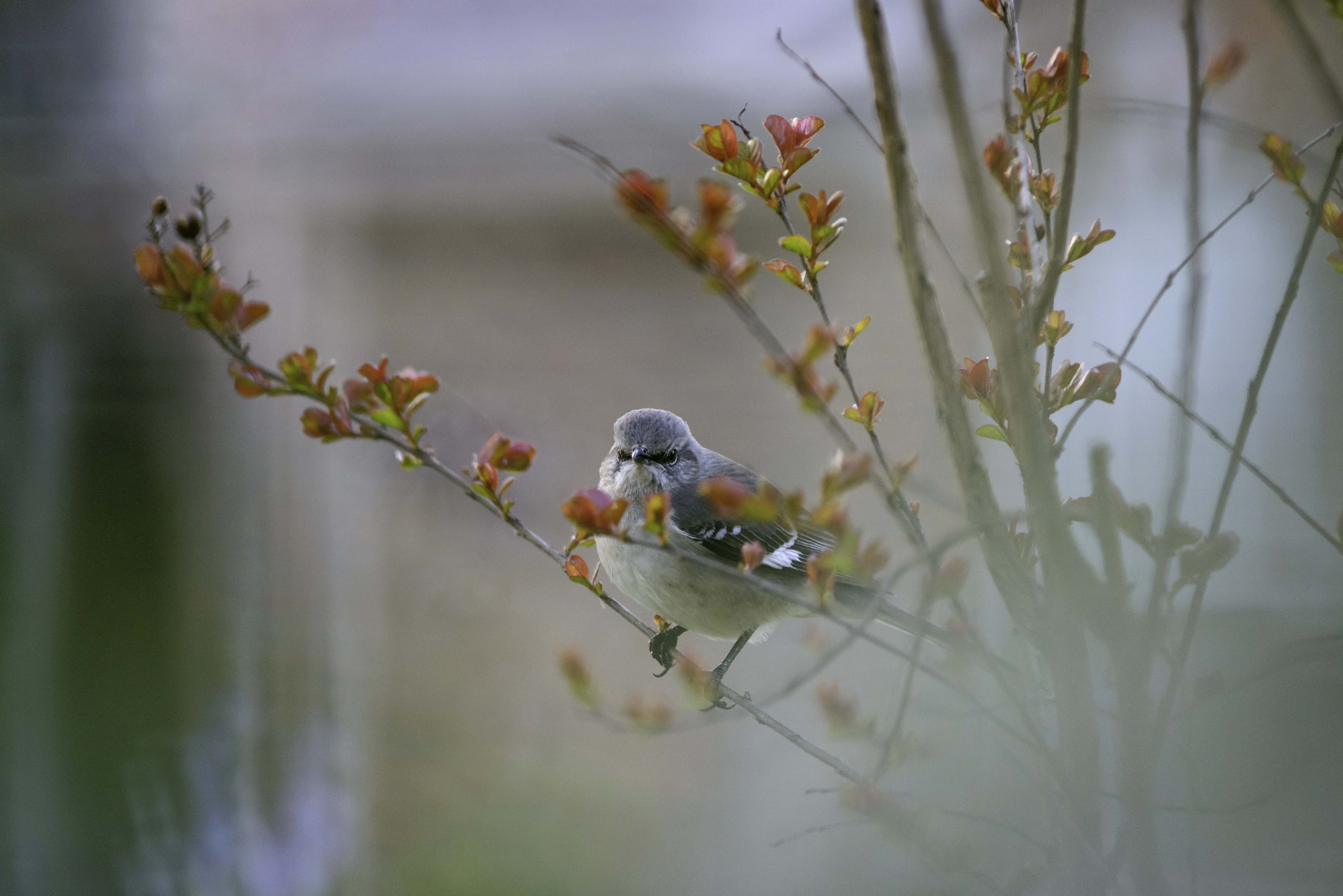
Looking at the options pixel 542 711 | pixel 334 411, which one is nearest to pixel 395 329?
pixel 542 711

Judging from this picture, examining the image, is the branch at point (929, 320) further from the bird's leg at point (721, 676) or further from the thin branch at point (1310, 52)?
the bird's leg at point (721, 676)

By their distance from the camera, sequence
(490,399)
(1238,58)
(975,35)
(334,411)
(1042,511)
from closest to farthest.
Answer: (1042,511)
(1238,58)
(334,411)
(975,35)
(490,399)

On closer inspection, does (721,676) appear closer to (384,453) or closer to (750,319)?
(750,319)

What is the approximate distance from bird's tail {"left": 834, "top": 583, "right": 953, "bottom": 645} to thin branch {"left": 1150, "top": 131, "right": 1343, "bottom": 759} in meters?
0.12

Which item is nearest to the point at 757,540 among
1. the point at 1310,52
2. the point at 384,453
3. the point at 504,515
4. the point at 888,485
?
the point at 504,515

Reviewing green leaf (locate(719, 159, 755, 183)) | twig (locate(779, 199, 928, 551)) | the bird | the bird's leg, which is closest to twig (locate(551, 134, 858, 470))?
twig (locate(779, 199, 928, 551))

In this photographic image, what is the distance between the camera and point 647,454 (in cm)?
115

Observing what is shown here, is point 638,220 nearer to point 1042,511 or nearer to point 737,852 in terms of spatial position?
point 1042,511

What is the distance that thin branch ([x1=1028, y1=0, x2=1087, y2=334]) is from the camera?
1.32 ft

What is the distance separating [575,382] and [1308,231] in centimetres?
213

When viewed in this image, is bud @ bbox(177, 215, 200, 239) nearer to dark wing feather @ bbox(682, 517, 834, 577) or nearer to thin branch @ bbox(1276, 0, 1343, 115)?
thin branch @ bbox(1276, 0, 1343, 115)

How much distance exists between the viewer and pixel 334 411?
64 centimetres

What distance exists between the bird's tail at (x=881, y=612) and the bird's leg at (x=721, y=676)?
0.45 ft

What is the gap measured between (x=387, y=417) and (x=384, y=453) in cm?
190
